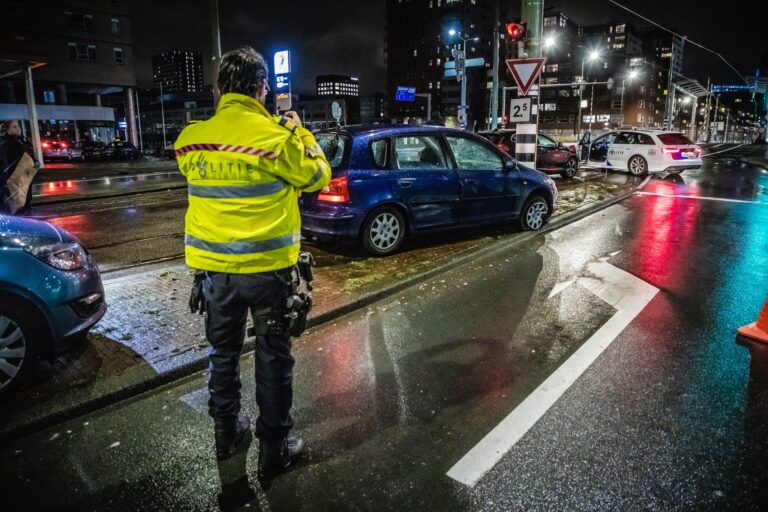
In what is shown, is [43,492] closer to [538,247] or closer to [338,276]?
[338,276]

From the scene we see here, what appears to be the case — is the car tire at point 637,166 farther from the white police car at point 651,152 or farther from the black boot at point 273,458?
the black boot at point 273,458

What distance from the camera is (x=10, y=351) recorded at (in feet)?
10.9

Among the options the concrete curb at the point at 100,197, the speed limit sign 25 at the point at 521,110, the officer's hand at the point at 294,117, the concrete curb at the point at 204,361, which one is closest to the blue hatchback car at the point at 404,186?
the concrete curb at the point at 204,361

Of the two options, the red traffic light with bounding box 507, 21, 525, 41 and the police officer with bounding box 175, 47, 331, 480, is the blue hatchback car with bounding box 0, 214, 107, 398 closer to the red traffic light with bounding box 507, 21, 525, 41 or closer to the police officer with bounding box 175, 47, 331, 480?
the police officer with bounding box 175, 47, 331, 480

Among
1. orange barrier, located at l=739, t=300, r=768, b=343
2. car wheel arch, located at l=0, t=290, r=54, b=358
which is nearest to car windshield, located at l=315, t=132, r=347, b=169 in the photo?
car wheel arch, located at l=0, t=290, r=54, b=358

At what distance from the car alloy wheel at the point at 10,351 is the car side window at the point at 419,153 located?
471cm

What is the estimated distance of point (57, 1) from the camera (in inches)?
1779

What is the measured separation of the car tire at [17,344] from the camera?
10.8 ft

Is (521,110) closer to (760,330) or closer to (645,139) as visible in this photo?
(760,330)

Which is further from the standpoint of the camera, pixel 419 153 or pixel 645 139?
pixel 645 139

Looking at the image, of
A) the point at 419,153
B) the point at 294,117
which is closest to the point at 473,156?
the point at 419,153

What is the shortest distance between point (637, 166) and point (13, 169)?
1883cm

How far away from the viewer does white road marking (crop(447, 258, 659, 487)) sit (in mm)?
2768

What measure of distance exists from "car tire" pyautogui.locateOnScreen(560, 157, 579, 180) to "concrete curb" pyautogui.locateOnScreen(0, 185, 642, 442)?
9659mm
